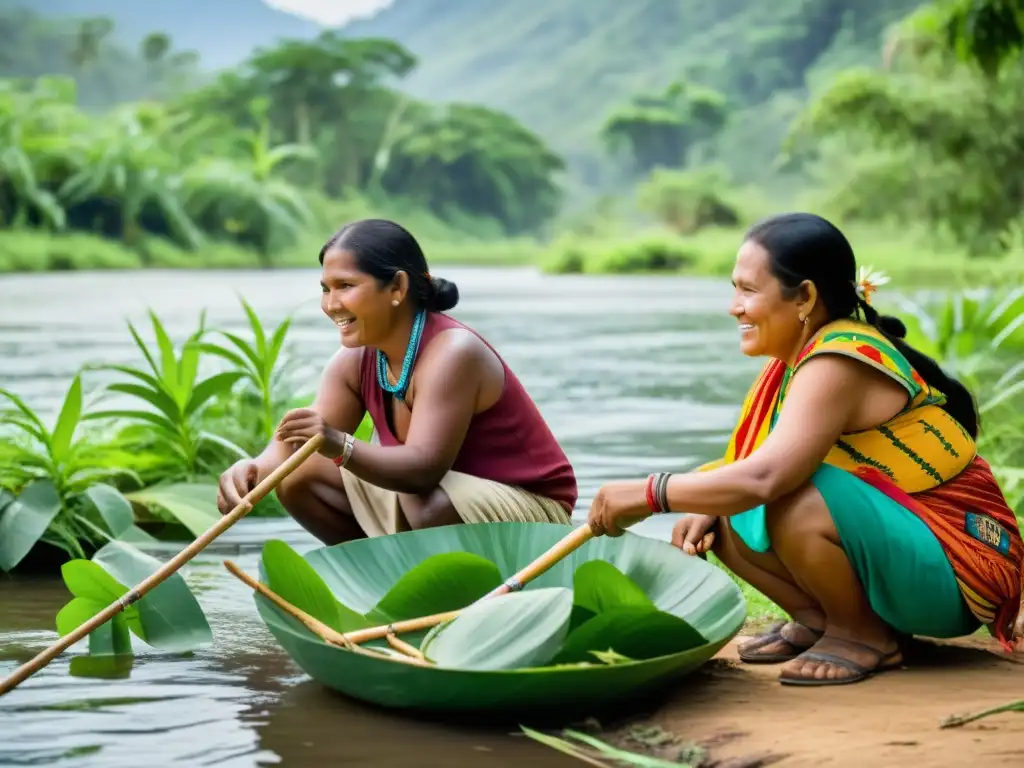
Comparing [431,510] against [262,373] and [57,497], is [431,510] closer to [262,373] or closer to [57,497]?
[57,497]

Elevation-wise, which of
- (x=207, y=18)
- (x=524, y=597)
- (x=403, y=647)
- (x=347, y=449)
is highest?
(x=207, y=18)

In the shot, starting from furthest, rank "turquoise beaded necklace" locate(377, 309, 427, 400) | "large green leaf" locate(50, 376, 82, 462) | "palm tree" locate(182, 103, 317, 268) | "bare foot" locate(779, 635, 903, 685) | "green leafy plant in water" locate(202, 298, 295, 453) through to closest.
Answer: "palm tree" locate(182, 103, 317, 268) < "green leafy plant in water" locate(202, 298, 295, 453) < "large green leaf" locate(50, 376, 82, 462) < "turquoise beaded necklace" locate(377, 309, 427, 400) < "bare foot" locate(779, 635, 903, 685)

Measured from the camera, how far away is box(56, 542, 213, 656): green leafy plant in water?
118 inches

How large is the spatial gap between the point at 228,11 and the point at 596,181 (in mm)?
49934

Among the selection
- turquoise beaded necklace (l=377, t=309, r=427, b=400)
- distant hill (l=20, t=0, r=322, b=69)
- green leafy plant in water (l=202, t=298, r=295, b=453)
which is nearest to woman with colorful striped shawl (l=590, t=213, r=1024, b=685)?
turquoise beaded necklace (l=377, t=309, r=427, b=400)

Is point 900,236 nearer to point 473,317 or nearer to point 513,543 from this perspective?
point 473,317

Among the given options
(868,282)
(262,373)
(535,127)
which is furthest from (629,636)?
(535,127)

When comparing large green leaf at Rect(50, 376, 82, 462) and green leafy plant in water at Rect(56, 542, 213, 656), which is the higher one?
large green leaf at Rect(50, 376, 82, 462)

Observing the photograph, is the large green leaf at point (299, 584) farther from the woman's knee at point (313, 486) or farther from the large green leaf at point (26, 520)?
the large green leaf at point (26, 520)

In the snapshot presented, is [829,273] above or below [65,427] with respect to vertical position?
above

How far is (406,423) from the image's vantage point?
334 centimetres

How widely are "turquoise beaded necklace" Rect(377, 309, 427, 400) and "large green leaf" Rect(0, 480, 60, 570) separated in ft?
4.00

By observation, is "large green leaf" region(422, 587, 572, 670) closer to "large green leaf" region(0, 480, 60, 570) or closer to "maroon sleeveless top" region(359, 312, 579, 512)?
"maroon sleeveless top" region(359, 312, 579, 512)

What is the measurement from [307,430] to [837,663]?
1.09m
